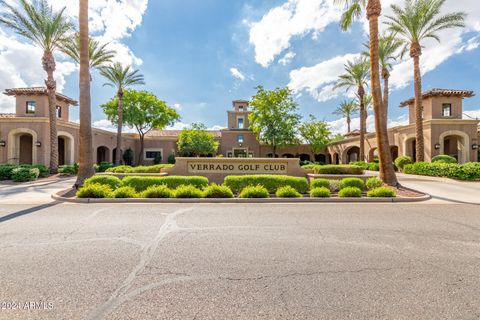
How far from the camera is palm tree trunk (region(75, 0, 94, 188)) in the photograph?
1144 cm

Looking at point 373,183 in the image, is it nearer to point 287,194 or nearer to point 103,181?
point 287,194

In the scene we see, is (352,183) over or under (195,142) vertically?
under

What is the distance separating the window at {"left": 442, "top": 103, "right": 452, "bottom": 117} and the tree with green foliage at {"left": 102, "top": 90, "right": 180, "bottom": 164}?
34626mm

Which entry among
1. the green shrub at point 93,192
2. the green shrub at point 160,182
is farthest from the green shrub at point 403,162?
the green shrub at point 93,192

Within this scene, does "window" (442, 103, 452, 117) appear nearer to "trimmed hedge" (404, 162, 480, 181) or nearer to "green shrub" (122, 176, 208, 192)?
"trimmed hedge" (404, 162, 480, 181)

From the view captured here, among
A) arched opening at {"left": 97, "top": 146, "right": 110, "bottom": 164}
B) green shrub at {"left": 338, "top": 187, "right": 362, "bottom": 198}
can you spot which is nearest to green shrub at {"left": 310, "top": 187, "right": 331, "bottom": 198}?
green shrub at {"left": 338, "top": 187, "right": 362, "bottom": 198}

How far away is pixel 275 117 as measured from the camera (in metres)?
29.7

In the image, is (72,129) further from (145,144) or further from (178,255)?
(178,255)

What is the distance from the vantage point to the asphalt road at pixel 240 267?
8.82 feet

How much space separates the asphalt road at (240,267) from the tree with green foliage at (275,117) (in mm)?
23697

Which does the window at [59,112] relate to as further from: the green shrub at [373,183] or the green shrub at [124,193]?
the green shrub at [373,183]

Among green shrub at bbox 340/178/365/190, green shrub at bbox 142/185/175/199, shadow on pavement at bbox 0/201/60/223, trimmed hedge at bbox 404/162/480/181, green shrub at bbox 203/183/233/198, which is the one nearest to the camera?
shadow on pavement at bbox 0/201/60/223

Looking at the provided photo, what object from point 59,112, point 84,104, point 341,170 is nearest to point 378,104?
point 341,170

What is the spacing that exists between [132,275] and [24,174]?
1814 centimetres
